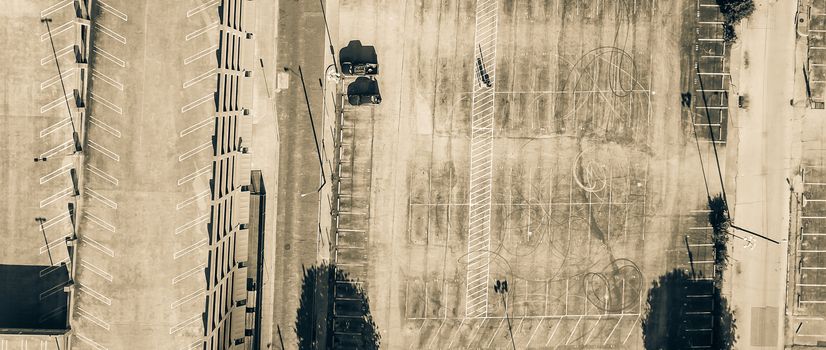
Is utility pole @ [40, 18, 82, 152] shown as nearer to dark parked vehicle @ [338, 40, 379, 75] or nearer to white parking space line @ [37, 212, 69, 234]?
white parking space line @ [37, 212, 69, 234]

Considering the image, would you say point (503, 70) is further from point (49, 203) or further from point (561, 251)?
point (49, 203)

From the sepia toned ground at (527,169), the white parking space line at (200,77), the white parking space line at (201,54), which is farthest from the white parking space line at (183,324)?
the white parking space line at (201,54)

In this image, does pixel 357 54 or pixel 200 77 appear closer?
pixel 200 77

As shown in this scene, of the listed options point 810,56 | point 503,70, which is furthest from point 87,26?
point 810,56

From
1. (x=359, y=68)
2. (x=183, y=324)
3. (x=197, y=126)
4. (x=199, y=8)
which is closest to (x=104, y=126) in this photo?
(x=197, y=126)

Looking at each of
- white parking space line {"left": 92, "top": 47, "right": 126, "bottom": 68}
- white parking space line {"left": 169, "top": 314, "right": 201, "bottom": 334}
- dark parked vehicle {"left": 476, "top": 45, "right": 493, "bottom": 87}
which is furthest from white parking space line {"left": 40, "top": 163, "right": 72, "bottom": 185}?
dark parked vehicle {"left": 476, "top": 45, "right": 493, "bottom": 87}

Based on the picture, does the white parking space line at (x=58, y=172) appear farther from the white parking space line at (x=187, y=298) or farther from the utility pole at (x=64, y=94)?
the white parking space line at (x=187, y=298)

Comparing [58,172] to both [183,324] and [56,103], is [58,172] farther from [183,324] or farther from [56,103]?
[183,324]
